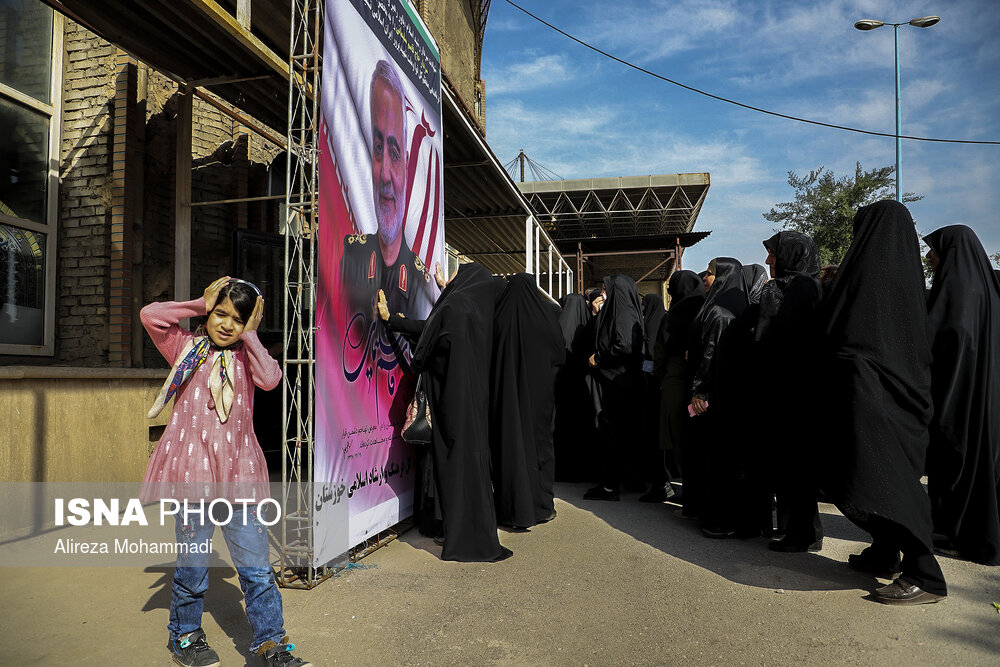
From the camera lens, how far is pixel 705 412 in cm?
464

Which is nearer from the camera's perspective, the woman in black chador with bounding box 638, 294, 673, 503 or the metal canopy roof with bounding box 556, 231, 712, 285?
the woman in black chador with bounding box 638, 294, 673, 503

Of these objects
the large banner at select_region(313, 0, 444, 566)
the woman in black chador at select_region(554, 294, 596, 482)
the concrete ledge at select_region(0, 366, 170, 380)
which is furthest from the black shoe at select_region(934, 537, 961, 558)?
the concrete ledge at select_region(0, 366, 170, 380)

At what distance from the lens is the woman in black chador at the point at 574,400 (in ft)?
22.2

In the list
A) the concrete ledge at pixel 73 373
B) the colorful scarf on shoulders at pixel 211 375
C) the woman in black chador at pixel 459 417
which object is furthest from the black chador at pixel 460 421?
the concrete ledge at pixel 73 373

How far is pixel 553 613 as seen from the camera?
10.7ft

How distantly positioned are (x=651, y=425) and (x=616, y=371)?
792mm

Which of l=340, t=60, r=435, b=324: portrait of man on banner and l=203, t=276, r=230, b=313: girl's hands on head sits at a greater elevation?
l=340, t=60, r=435, b=324: portrait of man on banner

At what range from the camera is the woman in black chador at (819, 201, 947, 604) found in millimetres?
3244

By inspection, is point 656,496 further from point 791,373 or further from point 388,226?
point 388,226

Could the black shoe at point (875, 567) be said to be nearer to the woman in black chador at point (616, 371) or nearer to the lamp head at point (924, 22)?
the woman in black chador at point (616, 371)

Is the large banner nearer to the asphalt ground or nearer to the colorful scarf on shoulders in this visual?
the asphalt ground

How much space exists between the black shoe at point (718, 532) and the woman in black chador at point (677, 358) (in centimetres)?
64

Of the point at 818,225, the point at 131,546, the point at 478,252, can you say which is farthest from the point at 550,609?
the point at 818,225

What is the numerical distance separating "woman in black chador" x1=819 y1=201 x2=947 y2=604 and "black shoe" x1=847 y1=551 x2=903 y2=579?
0.50 metres
